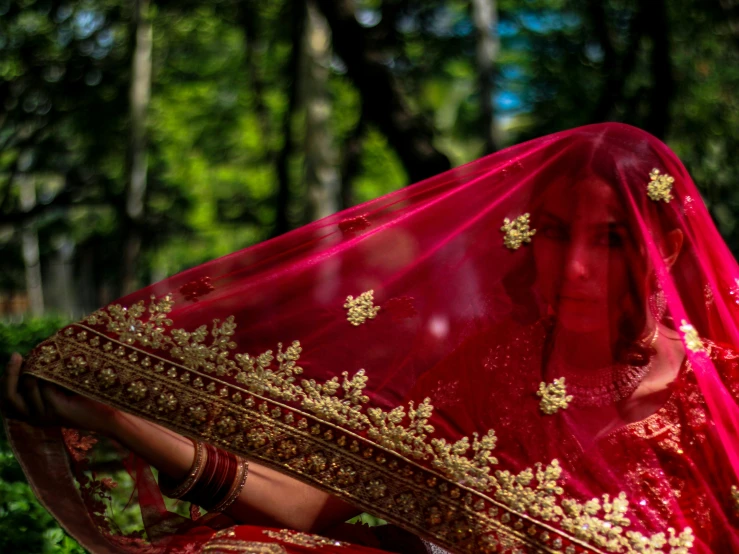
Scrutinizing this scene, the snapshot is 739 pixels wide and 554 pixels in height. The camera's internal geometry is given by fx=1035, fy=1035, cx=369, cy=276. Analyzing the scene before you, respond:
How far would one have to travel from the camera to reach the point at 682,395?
231 centimetres

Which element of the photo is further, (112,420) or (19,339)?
(19,339)

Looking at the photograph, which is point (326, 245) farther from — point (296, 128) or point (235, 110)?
point (235, 110)

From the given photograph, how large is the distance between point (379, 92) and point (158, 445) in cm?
546

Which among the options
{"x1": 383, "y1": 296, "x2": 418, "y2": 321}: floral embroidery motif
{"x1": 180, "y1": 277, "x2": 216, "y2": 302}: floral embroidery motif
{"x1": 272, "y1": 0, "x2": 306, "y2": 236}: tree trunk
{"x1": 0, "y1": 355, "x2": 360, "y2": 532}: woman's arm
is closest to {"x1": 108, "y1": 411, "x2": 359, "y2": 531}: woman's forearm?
{"x1": 0, "y1": 355, "x2": 360, "y2": 532}: woman's arm

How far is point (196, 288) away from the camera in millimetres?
2518

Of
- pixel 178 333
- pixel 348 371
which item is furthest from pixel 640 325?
pixel 178 333

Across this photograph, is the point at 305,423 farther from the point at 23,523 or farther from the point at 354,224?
the point at 23,523

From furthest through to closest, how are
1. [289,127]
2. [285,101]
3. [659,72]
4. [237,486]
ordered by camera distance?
[285,101], [289,127], [659,72], [237,486]

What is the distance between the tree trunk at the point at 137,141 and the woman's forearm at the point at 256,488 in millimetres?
13714

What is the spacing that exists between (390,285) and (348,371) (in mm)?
236

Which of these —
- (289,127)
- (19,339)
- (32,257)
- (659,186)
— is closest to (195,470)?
(659,186)

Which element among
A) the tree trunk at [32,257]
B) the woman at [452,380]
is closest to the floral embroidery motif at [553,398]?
the woman at [452,380]

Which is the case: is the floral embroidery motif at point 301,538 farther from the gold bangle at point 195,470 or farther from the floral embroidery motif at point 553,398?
the floral embroidery motif at point 553,398

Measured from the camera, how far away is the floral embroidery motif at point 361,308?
97.5 inches
